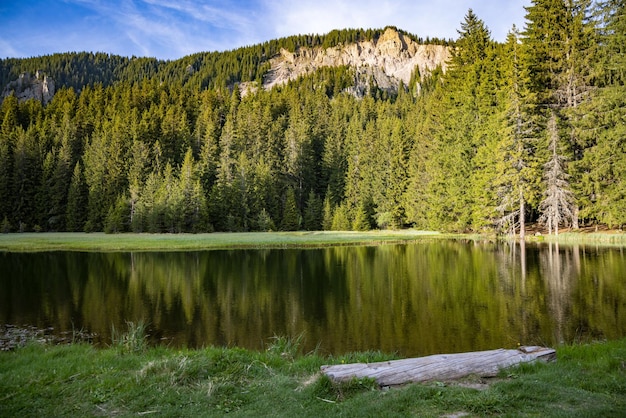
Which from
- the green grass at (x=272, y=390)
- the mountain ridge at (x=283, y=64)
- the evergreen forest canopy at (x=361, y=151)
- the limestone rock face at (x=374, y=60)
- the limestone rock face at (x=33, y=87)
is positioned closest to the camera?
the green grass at (x=272, y=390)

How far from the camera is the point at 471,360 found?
687 cm

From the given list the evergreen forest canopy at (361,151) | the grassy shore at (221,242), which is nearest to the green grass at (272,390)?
the grassy shore at (221,242)

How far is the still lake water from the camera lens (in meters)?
12.0

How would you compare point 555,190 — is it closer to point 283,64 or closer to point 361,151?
point 361,151

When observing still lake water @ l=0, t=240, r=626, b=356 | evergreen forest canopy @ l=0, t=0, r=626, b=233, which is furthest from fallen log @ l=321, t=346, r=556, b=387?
evergreen forest canopy @ l=0, t=0, r=626, b=233

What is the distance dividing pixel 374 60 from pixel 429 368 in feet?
554

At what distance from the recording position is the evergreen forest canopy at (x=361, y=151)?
1586 inches

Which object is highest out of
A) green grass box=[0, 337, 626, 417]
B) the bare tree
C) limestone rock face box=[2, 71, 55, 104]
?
limestone rock face box=[2, 71, 55, 104]

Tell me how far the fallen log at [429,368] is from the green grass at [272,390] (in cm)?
16

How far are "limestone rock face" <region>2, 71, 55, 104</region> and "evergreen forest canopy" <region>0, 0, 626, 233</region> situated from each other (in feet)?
193

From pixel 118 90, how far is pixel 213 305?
9978cm

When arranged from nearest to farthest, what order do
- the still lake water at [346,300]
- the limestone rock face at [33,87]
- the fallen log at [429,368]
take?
the fallen log at [429,368]
the still lake water at [346,300]
the limestone rock face at [33,87]

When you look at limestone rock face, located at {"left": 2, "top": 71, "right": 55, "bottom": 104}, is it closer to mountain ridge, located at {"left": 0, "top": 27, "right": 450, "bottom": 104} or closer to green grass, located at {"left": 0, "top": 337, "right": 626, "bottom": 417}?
mountain ridge, located at {"left": 0, "top": 27, "right": 450, "bottom": 104}

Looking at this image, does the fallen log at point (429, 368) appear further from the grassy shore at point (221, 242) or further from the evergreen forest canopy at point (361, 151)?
the evergreen forest canopy at point (361, 151)
